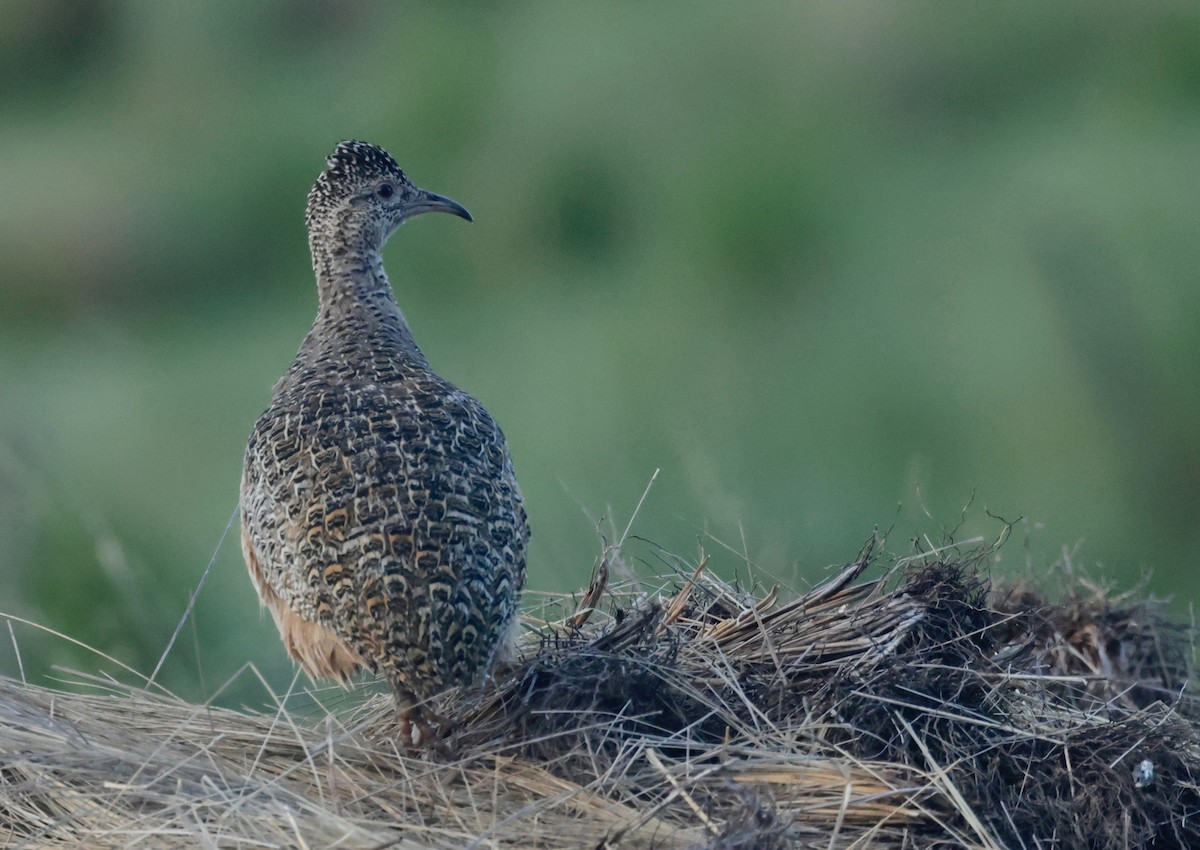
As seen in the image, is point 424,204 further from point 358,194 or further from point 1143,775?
point 1143,775

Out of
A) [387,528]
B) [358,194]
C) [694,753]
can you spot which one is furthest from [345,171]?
[694,753]

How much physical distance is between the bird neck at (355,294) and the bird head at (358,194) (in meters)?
0.06

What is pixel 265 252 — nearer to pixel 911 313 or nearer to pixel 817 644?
pixel 911 313

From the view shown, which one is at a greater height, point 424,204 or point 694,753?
point 424,204

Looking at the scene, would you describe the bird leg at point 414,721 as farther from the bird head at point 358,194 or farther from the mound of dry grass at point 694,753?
the bird head at point 358,194

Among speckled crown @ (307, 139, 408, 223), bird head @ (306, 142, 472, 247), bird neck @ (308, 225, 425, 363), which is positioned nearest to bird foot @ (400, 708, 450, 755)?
bird neck @ (308, 225, 425, 363)

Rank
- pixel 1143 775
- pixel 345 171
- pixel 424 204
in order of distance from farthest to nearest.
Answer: pixel 424 204
pixel 345 171
pixel 1143 775

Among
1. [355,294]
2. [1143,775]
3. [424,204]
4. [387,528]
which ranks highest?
[424,204]

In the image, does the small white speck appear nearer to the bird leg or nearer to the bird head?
the bird leg

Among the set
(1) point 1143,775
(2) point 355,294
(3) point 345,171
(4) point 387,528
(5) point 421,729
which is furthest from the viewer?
(3) point 345,171

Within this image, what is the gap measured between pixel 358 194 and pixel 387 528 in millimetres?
2116

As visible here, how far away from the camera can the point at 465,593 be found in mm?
4137

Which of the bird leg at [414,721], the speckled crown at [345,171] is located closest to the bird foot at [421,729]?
the bird leg at [414,721]

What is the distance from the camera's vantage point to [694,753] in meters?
3.89
